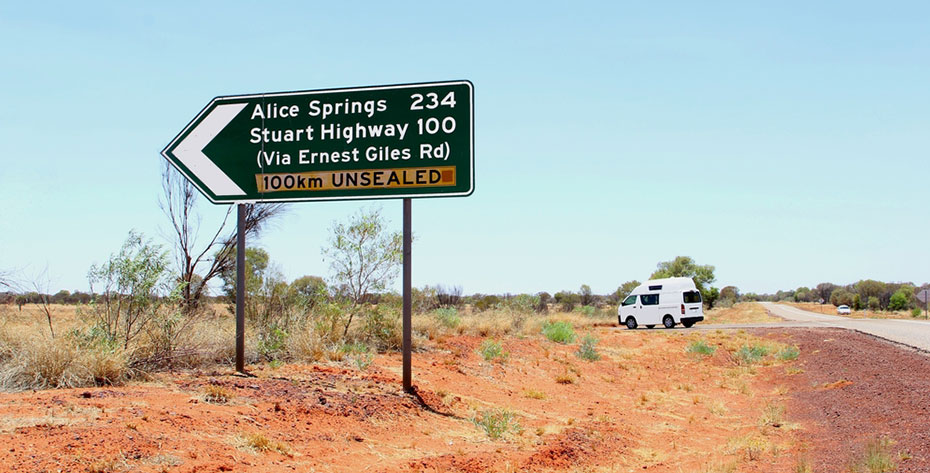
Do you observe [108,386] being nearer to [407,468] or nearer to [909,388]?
[407,468]

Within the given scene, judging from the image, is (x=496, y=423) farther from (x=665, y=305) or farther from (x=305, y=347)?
(x=665, y=305)

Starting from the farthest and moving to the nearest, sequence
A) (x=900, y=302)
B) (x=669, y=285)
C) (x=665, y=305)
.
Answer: (x=900, y=302), (x=669, y=285), (x=665, y=305)

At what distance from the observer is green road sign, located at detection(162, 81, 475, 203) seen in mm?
8703

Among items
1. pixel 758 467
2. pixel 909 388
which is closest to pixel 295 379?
pixel 758 467

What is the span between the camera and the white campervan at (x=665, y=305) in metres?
34.4

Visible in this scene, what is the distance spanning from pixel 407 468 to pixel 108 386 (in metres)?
3.63

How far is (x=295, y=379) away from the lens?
872 centimetres

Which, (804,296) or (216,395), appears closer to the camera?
(216,395)

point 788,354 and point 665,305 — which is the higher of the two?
point 665,305

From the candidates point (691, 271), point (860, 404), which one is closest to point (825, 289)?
point (691, 271)

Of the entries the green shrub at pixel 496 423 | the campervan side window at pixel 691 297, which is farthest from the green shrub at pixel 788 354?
the green shrub at pixel 496 423

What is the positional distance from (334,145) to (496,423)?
3948 mm

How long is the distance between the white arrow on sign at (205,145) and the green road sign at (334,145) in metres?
0.01

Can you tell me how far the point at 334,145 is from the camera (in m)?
8.92
